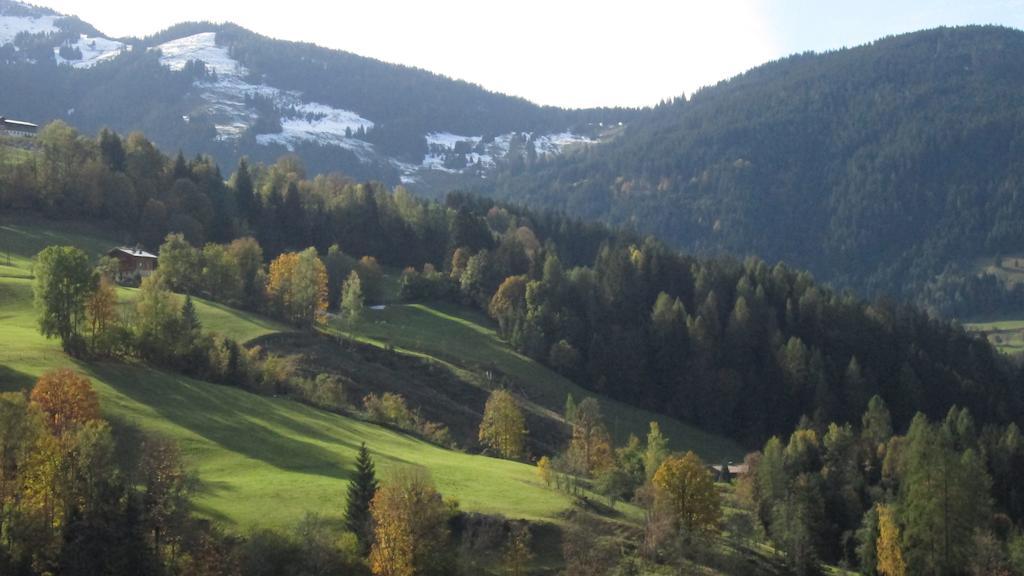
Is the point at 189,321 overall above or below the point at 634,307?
below

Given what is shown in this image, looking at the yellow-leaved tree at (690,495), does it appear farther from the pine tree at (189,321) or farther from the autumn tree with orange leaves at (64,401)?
the pine tree at (189,321)

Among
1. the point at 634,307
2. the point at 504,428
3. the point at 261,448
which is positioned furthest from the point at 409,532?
the point at 634,307

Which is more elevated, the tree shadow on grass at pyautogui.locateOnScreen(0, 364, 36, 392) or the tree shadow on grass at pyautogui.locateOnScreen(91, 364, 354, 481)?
the tree shadow on grass at pyautogui.locateOnScreen(0, 364, 36, 392)

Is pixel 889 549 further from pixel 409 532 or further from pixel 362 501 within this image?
pixel 362 501

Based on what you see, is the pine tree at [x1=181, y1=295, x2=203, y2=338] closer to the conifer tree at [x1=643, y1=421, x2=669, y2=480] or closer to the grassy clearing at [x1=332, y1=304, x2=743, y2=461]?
Answer: the grassy clearing at [x1=332, y1=304, x2=743, y2=461]

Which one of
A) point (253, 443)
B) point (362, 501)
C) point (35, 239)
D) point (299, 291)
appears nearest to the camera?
point (362, 501)

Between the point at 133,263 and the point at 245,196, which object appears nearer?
the point at 133,263

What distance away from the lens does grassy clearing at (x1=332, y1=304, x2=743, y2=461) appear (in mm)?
124188

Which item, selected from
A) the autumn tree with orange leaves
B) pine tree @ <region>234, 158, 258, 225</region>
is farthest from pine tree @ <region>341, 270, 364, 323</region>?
the autumn tree with orange leaves

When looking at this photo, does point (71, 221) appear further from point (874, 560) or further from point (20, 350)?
point (874, 560)

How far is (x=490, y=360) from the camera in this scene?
130625 mm

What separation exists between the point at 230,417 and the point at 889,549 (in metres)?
46.1

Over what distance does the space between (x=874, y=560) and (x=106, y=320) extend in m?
58.5

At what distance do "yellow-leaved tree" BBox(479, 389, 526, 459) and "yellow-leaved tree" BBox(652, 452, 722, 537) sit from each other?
2265 centimetres
